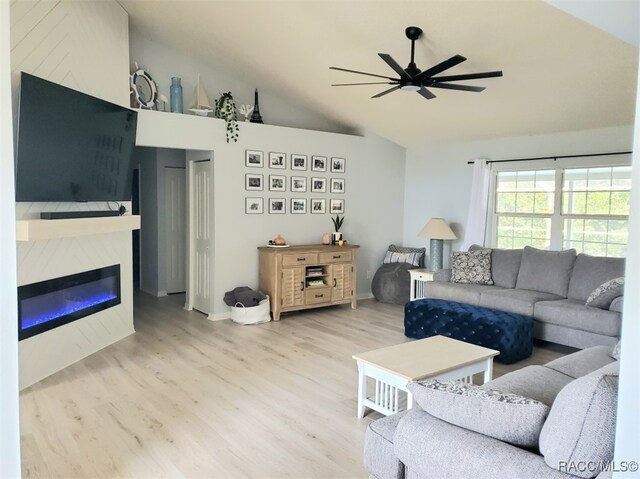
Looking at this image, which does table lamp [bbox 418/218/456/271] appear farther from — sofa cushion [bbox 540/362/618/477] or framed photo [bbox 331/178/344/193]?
sofa cushion [bbox 540/362/618/477]

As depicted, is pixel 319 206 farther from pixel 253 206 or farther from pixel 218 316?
pixel 218 316

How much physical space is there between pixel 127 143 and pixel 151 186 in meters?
2.56

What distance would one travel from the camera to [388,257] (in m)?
7.23

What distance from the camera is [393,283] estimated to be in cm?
682

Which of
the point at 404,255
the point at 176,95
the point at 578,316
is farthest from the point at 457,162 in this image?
the point at 176,95

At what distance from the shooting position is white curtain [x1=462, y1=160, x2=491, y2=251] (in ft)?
20.5

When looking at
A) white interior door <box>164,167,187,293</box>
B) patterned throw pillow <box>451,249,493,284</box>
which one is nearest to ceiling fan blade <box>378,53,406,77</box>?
patterned throw pillow <box>451,249,493,284</box>

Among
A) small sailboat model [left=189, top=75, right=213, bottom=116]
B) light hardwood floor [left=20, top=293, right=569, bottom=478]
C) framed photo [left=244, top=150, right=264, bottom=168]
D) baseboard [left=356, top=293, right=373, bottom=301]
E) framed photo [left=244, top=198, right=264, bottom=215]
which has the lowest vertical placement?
light hardwood floor [left=20, top=293, right=569, bottom=478]

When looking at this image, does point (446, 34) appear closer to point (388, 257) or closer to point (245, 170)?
point (245, 170)

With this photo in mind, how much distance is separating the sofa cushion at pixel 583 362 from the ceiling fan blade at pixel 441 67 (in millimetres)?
2187

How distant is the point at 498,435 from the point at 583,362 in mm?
1683

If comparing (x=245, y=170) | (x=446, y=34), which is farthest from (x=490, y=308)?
(x=245, y=170)

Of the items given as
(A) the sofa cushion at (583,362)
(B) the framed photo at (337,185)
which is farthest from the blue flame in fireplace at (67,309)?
(A) the sofa cushion at (583,362)

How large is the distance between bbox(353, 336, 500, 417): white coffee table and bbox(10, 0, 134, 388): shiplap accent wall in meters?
2.58
